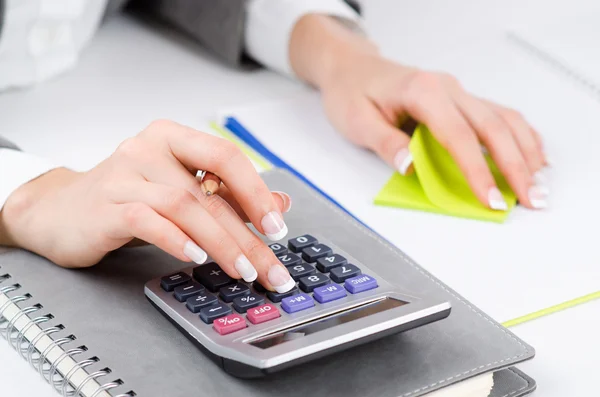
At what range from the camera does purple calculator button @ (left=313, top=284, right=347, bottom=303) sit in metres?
0.56

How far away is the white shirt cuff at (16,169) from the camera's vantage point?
72 cm

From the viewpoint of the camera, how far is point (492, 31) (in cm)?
124

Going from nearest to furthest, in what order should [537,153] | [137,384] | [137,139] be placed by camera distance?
1. [137,384]
2. [137,139]
3. [537,153]

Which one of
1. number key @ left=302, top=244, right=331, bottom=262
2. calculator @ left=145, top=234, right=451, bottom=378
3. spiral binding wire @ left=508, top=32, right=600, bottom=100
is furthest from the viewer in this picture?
spiral binding wire @ left=508, top=32, right=600, bottom=100

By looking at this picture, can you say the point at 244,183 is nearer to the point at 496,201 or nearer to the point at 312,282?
the point at 312,282

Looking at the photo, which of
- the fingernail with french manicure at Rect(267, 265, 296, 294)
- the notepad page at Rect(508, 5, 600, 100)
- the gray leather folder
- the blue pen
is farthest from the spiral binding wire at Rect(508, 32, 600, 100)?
the fingernail with french manicure at Rect(267, 265, 296, 294)

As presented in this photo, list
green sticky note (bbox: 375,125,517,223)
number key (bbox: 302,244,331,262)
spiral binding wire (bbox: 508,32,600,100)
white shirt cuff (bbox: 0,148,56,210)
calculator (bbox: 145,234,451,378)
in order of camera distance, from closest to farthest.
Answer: calculator (bbox: 145,234,451,378)
number key (bbox: 302,244,331,262)
white shirt cuff (bbox: 0,148,56,210)
green sticky note (bbox: 375,125,517,223)
spiral binding wire (bbox: 508,32,600,100)

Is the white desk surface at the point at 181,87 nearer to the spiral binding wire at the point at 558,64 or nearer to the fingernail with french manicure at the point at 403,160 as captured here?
the spiral binding wire at the point at 558,64

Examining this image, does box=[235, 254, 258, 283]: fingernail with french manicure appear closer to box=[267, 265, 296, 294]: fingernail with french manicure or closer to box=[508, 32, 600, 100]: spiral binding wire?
box=[267, 265, 296, 294]: fingernail with french manicure

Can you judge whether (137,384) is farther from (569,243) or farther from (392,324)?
(569,243)

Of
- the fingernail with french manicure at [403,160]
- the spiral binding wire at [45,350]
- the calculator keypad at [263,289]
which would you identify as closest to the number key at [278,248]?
the calculator keypad at [263,289]

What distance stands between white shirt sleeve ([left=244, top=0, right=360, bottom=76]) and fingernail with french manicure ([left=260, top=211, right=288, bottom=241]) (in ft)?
1.74

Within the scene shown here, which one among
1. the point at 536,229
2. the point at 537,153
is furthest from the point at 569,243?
the point at 537,153

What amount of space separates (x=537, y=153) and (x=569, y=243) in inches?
5.7
